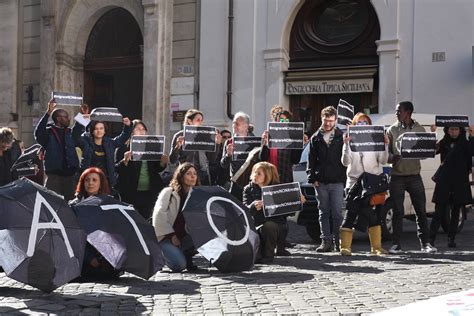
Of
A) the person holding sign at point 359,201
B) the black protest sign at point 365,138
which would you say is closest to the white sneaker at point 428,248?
the person holding sign at point 359,201

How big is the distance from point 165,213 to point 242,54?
9.90 m

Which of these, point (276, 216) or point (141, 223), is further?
point (276, 216)

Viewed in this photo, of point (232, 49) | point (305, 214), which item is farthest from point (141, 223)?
point (232, 49)

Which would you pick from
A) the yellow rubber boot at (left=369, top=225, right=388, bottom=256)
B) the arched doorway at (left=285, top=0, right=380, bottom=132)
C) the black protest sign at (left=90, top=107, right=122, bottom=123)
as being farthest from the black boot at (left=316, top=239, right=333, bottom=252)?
the arched doorway at (left=285, top=0, right=380, bottom=132)

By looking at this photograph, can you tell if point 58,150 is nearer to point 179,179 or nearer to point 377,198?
point 179,179

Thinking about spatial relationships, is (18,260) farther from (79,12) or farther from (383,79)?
(79,12)

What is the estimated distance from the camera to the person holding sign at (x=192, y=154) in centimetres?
928

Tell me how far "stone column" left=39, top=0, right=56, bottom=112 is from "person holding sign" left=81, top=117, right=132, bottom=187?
420 inches

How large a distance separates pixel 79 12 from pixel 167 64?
11.0 ft

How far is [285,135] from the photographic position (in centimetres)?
891

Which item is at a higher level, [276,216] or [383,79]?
[383,79]

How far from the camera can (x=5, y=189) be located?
6121 millimetres

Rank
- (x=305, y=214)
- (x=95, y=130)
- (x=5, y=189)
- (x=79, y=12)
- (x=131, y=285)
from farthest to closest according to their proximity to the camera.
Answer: (x=79, y=12)
(x=305, y=214)
(x=95, y=130)
(x=131, y=285)
(x=5, y=189)

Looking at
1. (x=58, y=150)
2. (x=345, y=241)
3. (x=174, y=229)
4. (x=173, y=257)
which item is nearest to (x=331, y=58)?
(x=345, y=241)
